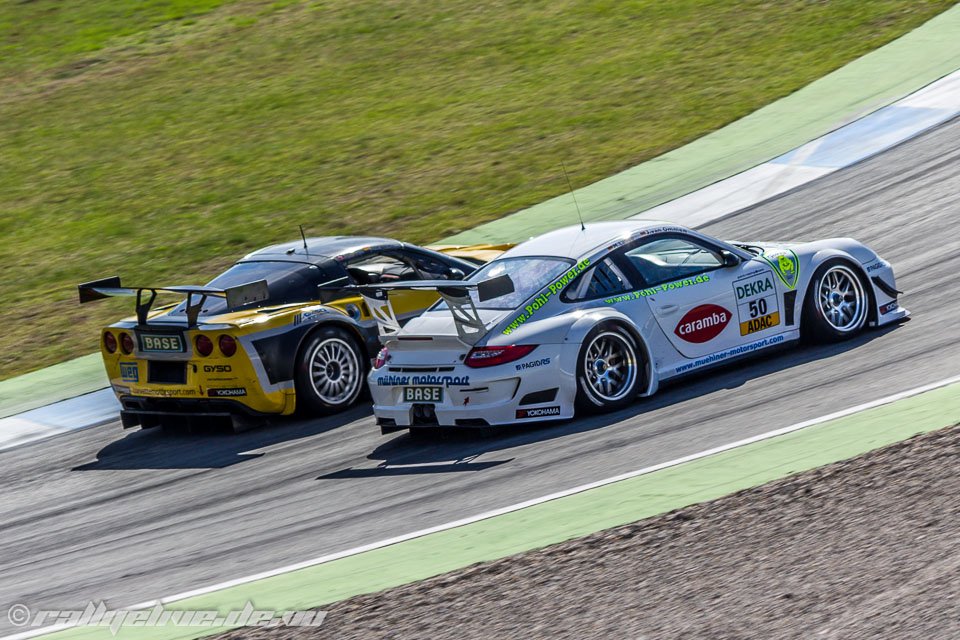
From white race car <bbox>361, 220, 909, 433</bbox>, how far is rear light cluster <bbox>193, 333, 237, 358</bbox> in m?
1.14

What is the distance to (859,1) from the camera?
21766mm

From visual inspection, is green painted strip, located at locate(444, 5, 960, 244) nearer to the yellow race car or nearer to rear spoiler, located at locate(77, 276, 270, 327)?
the yellow race car

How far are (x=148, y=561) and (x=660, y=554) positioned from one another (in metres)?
3.00

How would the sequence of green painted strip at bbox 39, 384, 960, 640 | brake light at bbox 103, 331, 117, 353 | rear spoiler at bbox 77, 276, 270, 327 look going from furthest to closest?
1. brake light at bbox 103, 331, 117, 353
2. rear spoiler at bbox 77, 276, 270, 327
3. green painted strip at bbox 39, 384, 960, 640

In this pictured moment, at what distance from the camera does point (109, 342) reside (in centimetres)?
1041

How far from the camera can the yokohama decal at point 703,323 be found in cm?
918

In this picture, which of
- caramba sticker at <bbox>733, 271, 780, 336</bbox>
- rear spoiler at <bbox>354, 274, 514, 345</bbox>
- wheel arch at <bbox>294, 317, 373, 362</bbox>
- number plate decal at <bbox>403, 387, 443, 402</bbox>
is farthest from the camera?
wheel arch at <bbox>294, 317, 373, 362</bbox>

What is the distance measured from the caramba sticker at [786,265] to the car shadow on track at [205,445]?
3.33 meters

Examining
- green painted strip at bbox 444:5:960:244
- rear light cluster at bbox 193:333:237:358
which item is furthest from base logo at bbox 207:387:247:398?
green painted strip at bbox 444:5:960:244

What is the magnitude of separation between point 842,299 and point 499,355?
9.70ft

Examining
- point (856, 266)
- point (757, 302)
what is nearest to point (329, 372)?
point (757, 302)

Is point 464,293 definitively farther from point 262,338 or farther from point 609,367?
point 262,338

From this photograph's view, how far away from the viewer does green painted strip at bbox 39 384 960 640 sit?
6.27 meters

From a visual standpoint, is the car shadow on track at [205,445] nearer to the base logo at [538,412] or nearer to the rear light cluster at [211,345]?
the rear light cluster at [211,345]
